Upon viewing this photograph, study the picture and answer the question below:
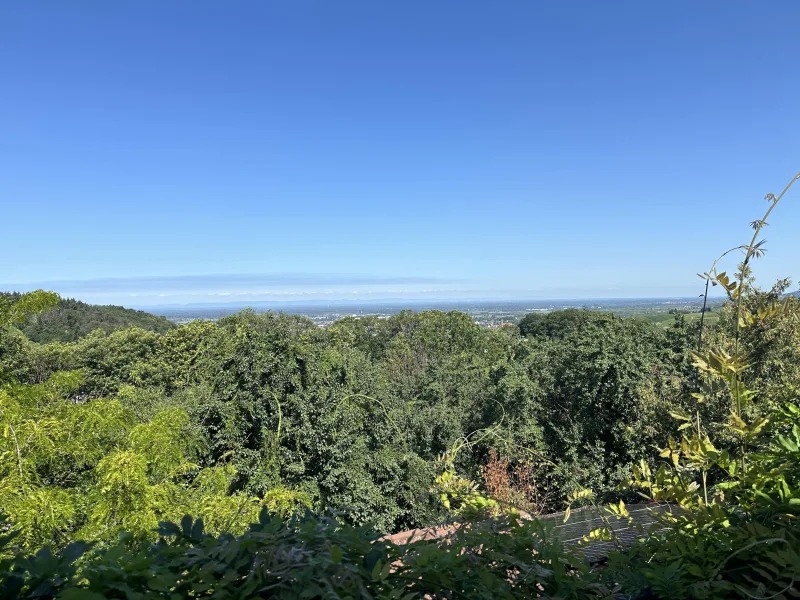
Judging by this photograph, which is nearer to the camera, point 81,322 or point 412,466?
point 412,466

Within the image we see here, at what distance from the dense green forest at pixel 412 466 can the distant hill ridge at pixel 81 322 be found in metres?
11.3

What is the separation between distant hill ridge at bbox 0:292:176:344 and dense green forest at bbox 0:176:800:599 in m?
11.3

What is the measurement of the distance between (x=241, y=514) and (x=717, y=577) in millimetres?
4260

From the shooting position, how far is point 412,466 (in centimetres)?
991

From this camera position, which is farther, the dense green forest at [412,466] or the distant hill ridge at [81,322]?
the distant hill ridge at [81,322]

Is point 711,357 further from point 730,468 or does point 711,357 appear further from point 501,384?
point 501,384

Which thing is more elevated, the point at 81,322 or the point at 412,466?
the point at 81,322

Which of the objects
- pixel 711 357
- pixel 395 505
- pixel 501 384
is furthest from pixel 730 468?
pixel 501 384

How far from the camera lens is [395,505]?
9.25 metres

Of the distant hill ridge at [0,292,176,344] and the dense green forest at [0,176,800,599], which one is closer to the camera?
the dense green forest at [0,176,800,599]

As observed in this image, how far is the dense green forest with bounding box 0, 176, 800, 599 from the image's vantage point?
1.11m

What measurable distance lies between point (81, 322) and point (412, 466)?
3482 cm

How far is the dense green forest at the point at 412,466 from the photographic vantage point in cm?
111

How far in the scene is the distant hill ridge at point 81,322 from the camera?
30.4m
